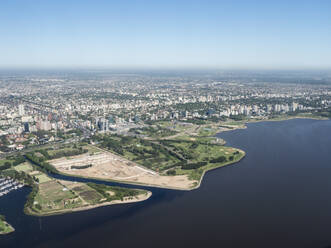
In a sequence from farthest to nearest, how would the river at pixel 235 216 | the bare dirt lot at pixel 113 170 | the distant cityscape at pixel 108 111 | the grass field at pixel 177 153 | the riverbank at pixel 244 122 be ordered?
1. the riverbank at pixel 244 122
2. the distant cityscape at pixel 108 111
3. the grass field at pixel 177 153
4. the bare dirt lot at pixel 113 170
5. the river at pixel 235 216

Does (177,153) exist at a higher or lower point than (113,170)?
higher

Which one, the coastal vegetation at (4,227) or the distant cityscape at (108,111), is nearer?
the coastal vegetation at (4,227)

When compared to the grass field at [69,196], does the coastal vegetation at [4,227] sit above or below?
below

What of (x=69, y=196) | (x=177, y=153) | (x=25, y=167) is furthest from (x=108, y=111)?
(x=69, y=196)

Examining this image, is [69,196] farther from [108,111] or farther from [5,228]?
[108,111]

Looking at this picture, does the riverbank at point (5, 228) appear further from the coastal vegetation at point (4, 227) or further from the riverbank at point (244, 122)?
the riverbank at point (244, 122)

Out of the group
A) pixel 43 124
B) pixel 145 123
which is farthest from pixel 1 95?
pixel 145 123

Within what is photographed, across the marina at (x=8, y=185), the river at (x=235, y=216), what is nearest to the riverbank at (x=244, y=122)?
the river at (x=235, y=216)

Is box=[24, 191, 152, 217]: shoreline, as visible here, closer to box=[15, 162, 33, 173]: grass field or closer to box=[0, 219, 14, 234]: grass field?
box=[0, 219, 14, 234]: grass field

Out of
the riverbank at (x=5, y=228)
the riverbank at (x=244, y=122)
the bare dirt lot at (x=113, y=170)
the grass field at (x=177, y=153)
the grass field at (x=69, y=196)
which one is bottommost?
the riverbank at (x=5, y=228)
